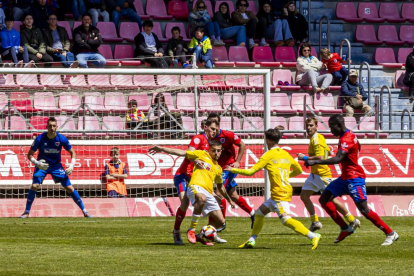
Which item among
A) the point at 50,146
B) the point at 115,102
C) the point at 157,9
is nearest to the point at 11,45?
the point at 115,102

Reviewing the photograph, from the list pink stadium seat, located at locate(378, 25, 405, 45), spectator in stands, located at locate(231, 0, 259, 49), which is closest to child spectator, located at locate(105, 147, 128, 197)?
spectator in stands, located at locate(231, 0, 259, 49)

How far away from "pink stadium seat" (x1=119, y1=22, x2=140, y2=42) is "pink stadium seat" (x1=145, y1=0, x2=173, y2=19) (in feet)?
3.62

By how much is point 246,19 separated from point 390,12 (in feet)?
19.0

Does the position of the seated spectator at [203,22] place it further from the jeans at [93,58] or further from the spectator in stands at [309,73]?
the jeans at [93,58]

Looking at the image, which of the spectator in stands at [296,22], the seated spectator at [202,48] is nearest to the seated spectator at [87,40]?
the seated spectator at [202,48]

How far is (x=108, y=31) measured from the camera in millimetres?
22188

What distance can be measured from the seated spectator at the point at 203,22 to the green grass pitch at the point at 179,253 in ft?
31.3

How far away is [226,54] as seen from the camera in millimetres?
22609

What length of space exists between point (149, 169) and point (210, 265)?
981 cm

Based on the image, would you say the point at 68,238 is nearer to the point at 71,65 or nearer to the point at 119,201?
the point at 119,201

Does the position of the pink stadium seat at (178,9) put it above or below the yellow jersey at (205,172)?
above

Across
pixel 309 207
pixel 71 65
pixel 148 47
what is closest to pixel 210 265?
pixel 309 207

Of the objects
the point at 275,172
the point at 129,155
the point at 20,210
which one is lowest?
the point at 20,210

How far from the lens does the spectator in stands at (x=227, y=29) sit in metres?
23.0
